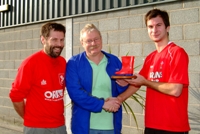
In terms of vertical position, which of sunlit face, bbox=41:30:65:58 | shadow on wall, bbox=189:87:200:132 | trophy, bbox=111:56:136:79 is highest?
sunlit face, bbox=41:30:65:58

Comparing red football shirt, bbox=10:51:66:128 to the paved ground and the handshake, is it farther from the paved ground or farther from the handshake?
the paved ground

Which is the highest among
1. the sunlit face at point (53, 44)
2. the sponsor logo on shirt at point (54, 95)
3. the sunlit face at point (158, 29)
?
the sunlit face at point (158, 29)

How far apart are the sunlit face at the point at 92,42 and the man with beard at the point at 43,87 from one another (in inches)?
11.4

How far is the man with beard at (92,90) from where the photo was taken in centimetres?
275

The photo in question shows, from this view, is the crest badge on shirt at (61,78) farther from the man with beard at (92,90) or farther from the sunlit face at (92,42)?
the sunlit face at (92,42)

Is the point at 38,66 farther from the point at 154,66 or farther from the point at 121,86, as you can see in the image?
the point at 154,66

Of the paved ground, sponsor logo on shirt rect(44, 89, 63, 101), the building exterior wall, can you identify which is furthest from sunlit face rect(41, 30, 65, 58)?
the paved ground

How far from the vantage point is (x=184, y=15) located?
167 inches

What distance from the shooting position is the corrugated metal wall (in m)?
5.20

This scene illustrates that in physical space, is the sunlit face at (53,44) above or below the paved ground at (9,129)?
above

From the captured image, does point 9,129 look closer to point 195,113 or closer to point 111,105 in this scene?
point 195,113

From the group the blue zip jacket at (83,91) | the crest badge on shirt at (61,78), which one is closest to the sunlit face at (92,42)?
the blue zip jacket at (83,91)

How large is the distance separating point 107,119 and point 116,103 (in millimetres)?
208

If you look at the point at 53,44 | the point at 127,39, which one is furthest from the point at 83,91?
the point at 127,39
